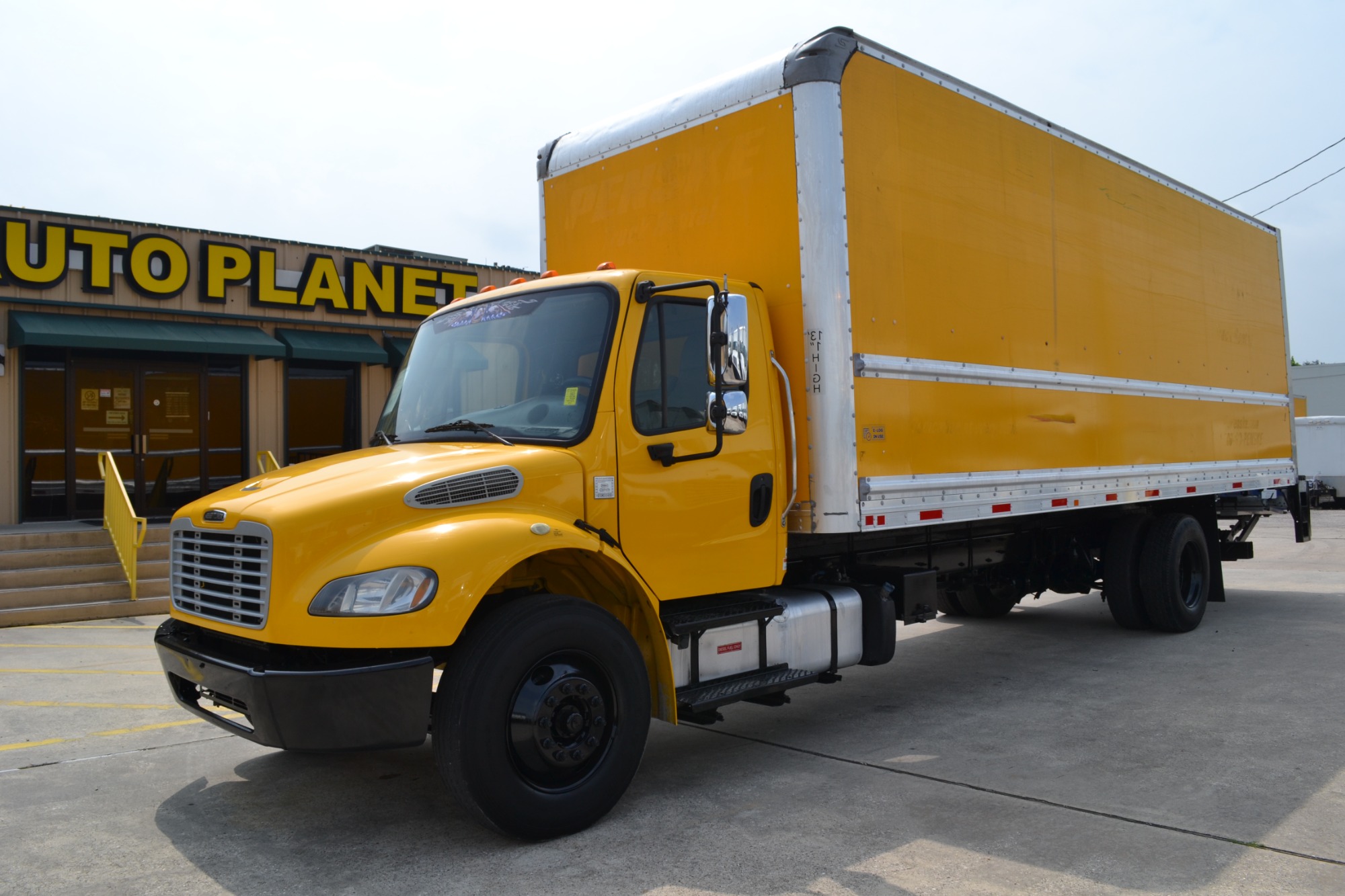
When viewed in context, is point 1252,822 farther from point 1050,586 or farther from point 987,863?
point 1050,586

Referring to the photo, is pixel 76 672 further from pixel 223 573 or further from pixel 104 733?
pixel 223 573

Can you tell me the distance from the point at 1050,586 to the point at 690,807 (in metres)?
5.55

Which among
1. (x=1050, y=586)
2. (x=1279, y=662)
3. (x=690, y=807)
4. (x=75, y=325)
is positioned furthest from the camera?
(x=75, y=325)

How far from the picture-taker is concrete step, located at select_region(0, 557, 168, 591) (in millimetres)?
11867

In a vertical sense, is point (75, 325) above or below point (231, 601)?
above

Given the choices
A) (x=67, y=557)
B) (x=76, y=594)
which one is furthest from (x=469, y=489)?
(x=67, y=557)

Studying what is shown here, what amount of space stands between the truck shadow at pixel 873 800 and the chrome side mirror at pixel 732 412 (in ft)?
5.97

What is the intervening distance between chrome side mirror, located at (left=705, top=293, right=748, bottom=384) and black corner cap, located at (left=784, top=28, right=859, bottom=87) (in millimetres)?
1544

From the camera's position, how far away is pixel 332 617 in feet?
12.8

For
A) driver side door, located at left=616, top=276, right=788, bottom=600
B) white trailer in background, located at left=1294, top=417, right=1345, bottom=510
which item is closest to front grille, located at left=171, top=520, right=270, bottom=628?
driver side door, located at left=616, top=276, right=788, bottom=600

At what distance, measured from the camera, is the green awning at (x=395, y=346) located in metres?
17.6

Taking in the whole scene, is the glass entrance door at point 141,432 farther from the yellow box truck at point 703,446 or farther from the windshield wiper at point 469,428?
the windshield wiper at point 469,428

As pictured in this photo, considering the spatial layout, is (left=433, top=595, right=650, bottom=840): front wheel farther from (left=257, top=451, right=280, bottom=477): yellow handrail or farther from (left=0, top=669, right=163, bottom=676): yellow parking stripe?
(left=257, top=451, right=280, bottom=477): yellow handrail

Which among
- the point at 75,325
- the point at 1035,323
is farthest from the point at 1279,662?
the point at 75,325
